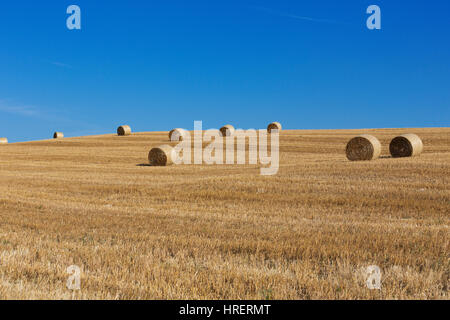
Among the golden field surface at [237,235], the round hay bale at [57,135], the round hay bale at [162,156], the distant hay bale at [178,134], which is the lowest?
the golden field surface at [237,235]

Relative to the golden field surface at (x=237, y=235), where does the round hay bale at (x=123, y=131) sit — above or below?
above

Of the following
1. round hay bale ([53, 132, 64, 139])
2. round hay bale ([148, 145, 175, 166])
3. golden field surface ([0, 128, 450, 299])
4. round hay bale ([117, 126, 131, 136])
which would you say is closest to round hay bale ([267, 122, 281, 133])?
round hay bale ([117, 126, 131, 136])

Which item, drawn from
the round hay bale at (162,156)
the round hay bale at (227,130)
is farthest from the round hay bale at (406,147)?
the round hay bale at (227,130)

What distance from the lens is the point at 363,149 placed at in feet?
80.9

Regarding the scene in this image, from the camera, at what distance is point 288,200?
47.6 ft

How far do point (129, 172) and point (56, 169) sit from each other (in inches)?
262

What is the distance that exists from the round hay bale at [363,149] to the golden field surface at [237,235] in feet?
15.6

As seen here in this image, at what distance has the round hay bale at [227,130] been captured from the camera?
162 feet

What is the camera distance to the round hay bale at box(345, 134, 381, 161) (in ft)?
80.3

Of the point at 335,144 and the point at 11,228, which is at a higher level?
the point at 335,144

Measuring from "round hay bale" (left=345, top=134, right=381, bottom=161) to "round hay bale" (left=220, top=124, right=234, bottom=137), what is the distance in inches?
987

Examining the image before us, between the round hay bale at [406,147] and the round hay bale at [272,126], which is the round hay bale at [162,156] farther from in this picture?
the round hay bale at [272,126]
